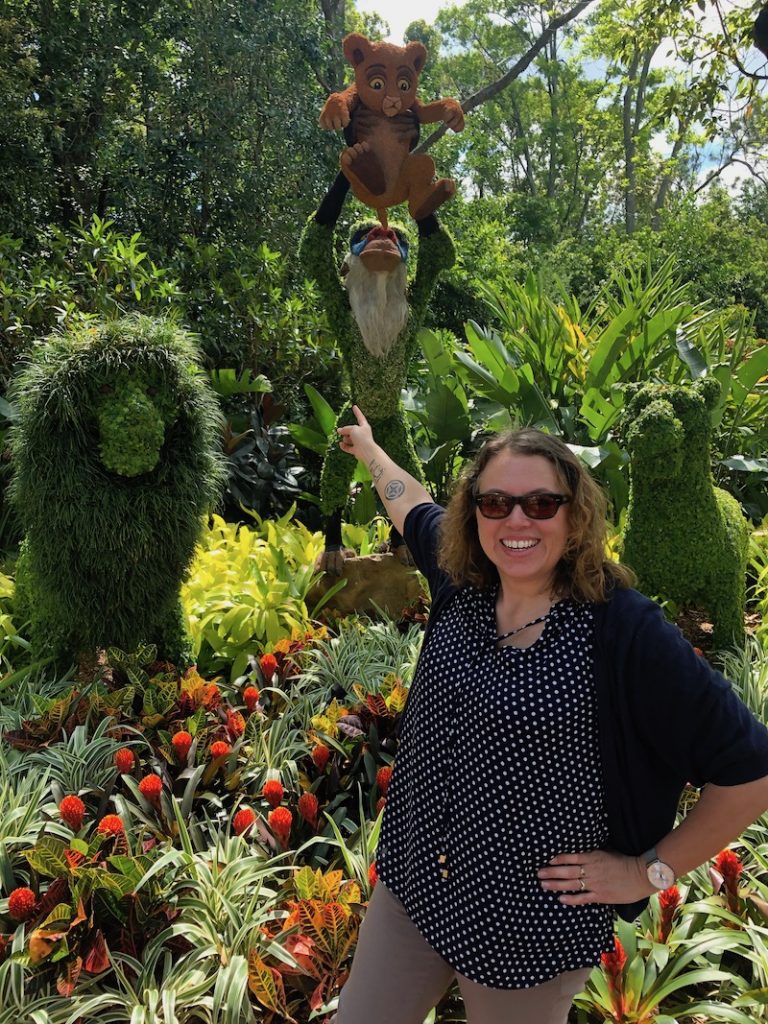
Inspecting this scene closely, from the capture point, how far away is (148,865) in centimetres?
186

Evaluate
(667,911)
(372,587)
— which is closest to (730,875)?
(667,911)

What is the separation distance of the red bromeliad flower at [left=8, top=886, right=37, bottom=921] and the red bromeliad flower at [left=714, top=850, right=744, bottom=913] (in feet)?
5.93

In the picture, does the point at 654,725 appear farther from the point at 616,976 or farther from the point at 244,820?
the point at 244,820

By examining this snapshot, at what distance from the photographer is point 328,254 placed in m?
3.08

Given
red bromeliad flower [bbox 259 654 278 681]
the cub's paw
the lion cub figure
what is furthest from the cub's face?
red bromeliad flower [bbox 259 654 278 681]

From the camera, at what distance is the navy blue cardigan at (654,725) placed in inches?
42.0

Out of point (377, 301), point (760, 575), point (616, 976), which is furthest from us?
point (760, 575)

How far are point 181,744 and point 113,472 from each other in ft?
3.34

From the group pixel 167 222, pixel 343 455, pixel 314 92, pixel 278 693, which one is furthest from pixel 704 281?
pixel 278 693

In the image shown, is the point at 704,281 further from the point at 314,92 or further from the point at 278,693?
the point at 278,693

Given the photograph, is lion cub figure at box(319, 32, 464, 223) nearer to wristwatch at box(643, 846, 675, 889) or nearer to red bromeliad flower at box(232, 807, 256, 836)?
red bromeliad flower at box(232, 807, 256, 836)

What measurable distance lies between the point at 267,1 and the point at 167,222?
2529mm

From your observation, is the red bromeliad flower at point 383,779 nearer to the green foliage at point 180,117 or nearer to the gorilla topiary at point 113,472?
the gorilla topiary at point 113,472

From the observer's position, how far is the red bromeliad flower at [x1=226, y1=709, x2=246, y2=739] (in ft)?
8.27
